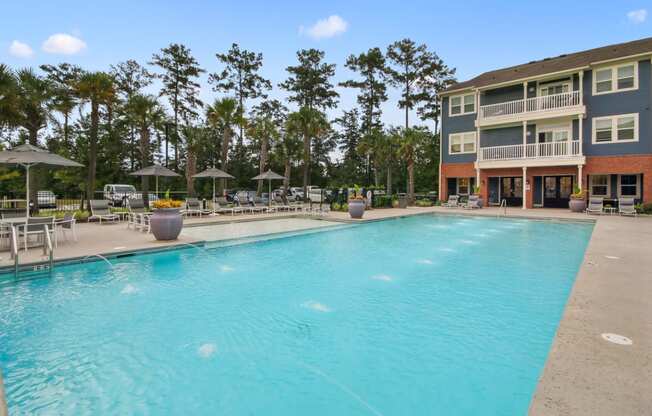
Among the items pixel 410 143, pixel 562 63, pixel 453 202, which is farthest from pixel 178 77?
pixel 562 63

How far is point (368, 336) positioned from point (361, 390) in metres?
1.15

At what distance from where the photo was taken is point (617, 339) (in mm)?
3414

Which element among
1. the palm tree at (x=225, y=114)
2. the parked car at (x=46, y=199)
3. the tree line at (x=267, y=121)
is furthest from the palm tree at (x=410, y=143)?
the parked car at (x=46, y=199)

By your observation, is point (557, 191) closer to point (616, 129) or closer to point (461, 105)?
point (616, 129)

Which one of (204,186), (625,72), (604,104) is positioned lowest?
(204,186)

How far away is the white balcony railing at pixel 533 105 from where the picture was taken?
20.3m

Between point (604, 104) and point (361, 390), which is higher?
point (604, 104)

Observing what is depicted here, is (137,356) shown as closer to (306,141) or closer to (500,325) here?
(500,325)

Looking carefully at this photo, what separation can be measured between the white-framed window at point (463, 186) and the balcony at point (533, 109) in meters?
3.99

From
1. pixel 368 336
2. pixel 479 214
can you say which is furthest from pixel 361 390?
pixel 479 214

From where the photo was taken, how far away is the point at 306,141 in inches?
954

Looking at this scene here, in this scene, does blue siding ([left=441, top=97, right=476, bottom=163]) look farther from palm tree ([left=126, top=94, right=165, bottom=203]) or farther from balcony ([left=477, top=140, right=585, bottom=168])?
palm tree ([left=126, top=94, right=165, bottom=203])

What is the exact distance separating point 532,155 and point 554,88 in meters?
4.45

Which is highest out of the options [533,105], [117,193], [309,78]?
[309,78]
